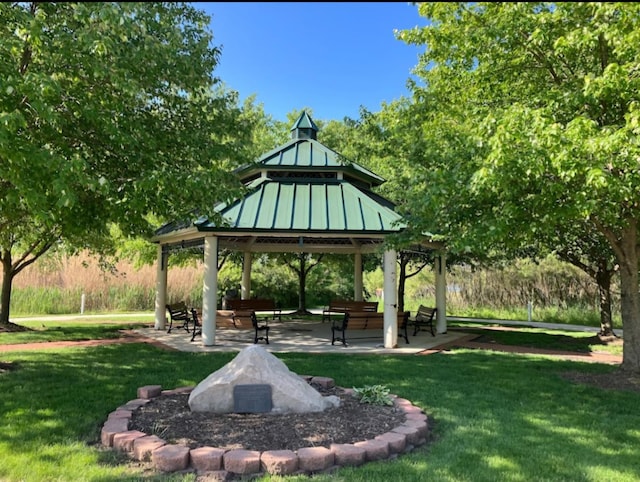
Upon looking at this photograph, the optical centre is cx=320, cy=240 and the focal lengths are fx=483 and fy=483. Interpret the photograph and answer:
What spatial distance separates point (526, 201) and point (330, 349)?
635cm

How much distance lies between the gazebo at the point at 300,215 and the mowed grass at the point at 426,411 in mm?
2187

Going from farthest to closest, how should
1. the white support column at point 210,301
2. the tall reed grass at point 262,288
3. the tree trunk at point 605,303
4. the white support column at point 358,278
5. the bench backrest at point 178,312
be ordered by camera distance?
1. the tall reed grass at point 262,288
2. the white support column at point 358,278
3. the bench backrest at point 178,312
4. the tree trunk at point 605,303
5. the white support column at point 210,301

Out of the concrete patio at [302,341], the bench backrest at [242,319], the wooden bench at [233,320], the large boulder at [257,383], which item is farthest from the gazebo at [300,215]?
the large boulder at [257,383]

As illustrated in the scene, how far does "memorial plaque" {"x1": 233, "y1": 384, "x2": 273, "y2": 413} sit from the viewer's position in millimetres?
5703

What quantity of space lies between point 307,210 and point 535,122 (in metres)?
7.63

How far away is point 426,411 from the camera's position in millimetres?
6199

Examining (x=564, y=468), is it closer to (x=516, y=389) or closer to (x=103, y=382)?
(x=516, y=389)

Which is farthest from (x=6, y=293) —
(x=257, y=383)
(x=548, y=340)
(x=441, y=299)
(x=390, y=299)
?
(x=548, y=340)

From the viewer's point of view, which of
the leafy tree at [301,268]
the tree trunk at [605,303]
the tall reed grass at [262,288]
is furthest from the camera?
the leafy tree at [301,268]

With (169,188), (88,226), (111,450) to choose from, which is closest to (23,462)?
(111,450)

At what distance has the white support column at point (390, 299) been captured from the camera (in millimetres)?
12047

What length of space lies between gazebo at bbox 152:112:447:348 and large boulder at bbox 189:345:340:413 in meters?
4.28

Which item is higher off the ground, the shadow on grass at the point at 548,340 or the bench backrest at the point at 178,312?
the bench backrest at the point at 178,312

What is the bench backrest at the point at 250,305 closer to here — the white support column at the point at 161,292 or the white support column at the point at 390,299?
the white support column at the point at 161,292
